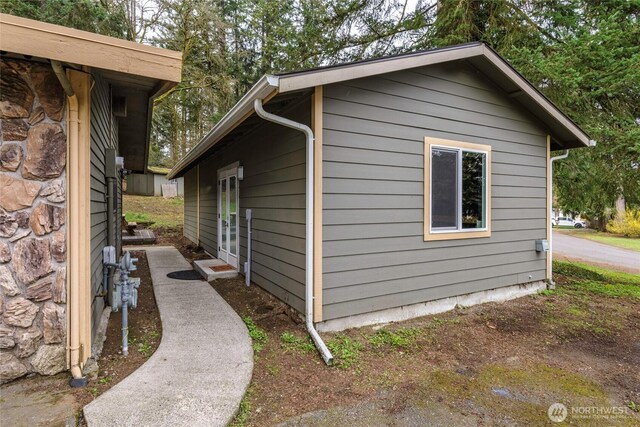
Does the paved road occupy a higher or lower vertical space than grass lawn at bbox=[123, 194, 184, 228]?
lower

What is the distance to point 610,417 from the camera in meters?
2.52

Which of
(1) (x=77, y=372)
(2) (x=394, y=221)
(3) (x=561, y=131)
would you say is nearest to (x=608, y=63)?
(3) (x=561, y=131)

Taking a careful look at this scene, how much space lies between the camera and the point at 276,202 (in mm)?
4566

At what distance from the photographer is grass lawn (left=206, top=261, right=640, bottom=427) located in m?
2.48

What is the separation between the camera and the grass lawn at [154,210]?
15.0 meters

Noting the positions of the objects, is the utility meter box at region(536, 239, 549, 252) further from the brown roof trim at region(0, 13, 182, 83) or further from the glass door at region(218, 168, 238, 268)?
the brown roof trim at region(0, 13, 182, 83)

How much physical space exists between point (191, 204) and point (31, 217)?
29.0 ft

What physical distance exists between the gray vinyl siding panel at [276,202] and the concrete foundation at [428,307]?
19.5 inches

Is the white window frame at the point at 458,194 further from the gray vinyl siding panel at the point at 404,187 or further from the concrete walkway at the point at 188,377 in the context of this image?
the concrete walkway at the point at 188,377

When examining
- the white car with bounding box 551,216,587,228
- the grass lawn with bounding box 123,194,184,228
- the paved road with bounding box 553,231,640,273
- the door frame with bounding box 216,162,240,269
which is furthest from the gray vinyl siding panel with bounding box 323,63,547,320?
the white car with bounding box 551,216,587,228

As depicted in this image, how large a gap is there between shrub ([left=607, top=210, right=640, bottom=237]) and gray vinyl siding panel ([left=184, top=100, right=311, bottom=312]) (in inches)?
887

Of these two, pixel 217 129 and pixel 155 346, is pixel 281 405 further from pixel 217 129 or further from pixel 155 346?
pixel 217 129

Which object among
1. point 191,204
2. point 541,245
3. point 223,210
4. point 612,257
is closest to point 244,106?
point 223,210

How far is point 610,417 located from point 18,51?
183 inches
